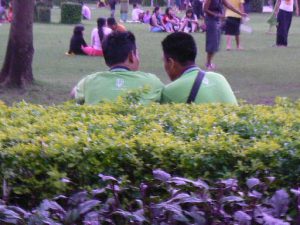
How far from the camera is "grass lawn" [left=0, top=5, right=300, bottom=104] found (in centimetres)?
1166

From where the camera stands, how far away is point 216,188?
3291mm

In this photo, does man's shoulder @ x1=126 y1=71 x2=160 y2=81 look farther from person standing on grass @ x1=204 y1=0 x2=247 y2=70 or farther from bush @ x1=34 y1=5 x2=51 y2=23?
bush @ x1=34 y1=5 x2=51 y2=23

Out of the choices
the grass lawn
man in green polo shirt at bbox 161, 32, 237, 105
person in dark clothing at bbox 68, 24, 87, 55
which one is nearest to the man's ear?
man in green polo shirt at bbox 161, 32, 237, 105

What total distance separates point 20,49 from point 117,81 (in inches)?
261

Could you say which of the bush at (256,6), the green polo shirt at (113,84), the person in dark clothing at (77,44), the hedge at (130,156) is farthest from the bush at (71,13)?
the hedge at (130,156)

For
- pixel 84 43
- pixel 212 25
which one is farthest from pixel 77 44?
pixel 212 25

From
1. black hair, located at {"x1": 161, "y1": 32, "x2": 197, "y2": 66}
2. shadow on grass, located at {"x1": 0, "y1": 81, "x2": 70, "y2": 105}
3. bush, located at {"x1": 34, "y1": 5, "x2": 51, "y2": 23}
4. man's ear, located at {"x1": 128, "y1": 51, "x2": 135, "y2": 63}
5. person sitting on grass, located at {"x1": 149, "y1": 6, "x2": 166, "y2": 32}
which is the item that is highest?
black hair, located at {"x1": 161, "y1": 32, "x2": 197, "y2": 66}

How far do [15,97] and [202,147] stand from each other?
801cm

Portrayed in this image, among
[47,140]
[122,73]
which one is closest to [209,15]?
[122,73]

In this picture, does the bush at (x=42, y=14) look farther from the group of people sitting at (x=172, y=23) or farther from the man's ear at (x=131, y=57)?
the man's ear at (x=131, y=57)

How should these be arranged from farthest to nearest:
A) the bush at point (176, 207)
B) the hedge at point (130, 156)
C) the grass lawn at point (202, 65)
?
the grass lawn at point (202, 65) → the hedge at point (130, 156) → the bush at point (176, 207)

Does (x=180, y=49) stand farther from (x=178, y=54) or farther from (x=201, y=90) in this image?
(x=201, y=90)

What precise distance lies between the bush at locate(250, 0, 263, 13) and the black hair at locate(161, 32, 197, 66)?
38821mm

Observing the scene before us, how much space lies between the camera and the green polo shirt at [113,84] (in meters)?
5.45
